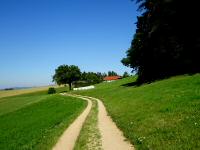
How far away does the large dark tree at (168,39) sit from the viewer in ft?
147

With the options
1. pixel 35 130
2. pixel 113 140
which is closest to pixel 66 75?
pixel 35 130

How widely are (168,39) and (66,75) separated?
86.3 metres

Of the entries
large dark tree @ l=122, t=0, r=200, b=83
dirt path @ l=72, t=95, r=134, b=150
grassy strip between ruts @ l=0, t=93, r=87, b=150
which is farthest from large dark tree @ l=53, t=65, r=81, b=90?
dirt path @ l=72, t=95, r=134, b=150

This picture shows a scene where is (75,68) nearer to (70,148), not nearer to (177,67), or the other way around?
(177,67)

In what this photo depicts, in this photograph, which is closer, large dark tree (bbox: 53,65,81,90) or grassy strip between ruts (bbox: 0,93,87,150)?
grassy strip between ruts (bbox: 0,93,87,150)

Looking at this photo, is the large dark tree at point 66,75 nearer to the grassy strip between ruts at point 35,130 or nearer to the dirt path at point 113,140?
the grassy strip between ruts at point 35,130

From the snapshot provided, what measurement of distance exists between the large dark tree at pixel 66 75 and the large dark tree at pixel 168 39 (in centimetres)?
7730

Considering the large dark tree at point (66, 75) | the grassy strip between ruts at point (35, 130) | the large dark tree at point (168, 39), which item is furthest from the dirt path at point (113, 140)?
the large dark tree at point (66, 75)

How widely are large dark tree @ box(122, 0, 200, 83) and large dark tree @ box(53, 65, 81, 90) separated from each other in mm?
77298

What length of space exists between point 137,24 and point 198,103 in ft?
141

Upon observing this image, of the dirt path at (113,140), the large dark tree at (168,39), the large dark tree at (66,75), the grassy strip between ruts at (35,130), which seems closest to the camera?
the dirt path at (113,140)

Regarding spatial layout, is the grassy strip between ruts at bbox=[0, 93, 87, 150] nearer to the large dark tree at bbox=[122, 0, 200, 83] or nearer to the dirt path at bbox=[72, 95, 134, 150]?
the dirt path at bbox=[72, 95, 134, 150]

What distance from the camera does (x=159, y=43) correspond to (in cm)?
4978

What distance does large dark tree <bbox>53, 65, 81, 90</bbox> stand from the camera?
5143 inches
